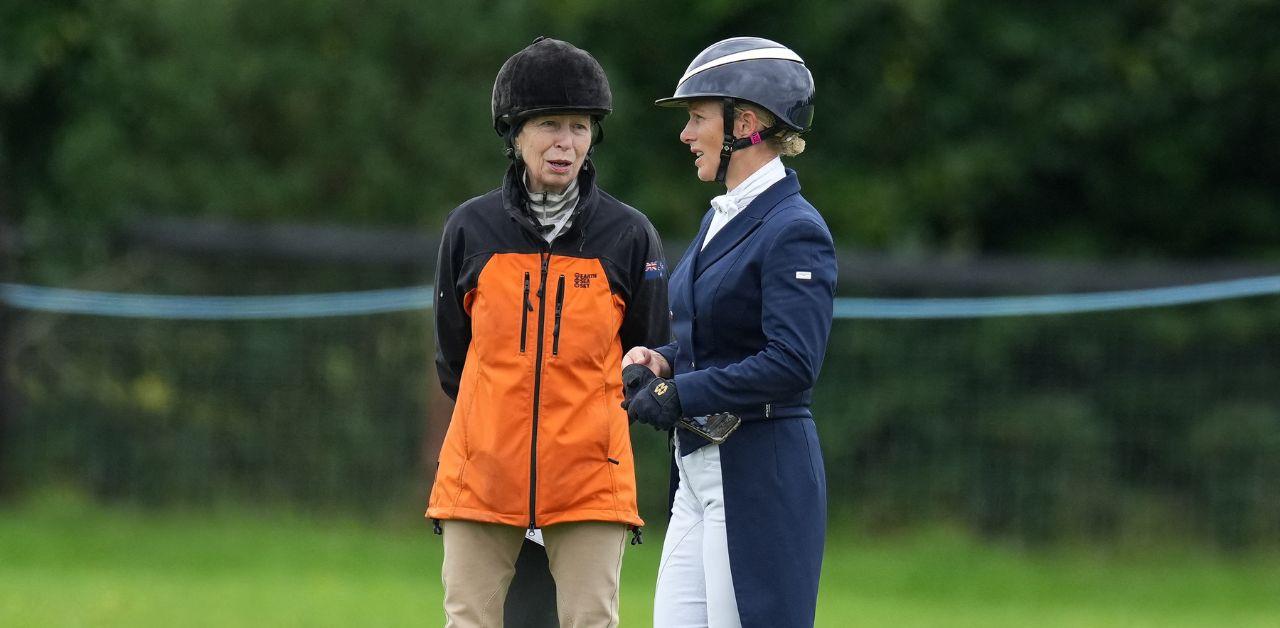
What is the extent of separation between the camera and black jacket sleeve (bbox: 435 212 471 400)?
466 centimetres

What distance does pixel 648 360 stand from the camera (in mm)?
4246

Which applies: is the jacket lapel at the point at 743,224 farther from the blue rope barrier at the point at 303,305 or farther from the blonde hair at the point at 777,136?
the blue rope barrier at the point at 303,305

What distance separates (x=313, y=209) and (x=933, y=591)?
5.30 metres

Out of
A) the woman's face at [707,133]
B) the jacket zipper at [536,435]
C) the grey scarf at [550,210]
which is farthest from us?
the grey scarf at [550,210]

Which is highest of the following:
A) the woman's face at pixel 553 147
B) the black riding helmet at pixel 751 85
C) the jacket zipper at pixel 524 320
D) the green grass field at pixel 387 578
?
the black riding helmet at pixel 751 85

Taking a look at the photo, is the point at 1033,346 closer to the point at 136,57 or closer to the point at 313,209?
the point at 313,209

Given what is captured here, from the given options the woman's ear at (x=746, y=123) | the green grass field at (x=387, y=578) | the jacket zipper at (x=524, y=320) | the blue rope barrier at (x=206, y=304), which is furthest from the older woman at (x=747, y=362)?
the blue rope barrier at (x=206, y=304)

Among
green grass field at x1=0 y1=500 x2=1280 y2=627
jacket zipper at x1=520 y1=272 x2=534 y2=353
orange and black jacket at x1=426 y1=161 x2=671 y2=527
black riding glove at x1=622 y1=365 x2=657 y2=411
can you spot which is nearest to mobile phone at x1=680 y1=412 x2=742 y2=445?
black riding glove at x1=622 y1=365 x2=657 y2=411

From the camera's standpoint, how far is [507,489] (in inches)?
176

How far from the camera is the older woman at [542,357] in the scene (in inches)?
176

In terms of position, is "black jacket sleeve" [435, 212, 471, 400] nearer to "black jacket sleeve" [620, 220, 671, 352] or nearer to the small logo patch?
the small logo patch

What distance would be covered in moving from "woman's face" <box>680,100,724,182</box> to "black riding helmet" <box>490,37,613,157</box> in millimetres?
382

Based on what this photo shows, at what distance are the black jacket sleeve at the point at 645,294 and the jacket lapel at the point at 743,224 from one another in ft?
1.45

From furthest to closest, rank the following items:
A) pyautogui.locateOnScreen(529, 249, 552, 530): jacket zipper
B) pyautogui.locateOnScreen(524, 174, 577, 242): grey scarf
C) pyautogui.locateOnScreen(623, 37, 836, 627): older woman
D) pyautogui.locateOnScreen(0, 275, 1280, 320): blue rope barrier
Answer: pyautogui.locateOnScreen(0, 275, 1280, 320): blue rope barrier → pyautogui.locateOnScreen(524, 174, 577, 242): grey scarf → pyautogui.locateOnScreen(529, 249, 552, 530): jacket zipper → pyautogui.locateOnScreen(623, 37, 836, 627): older woman
